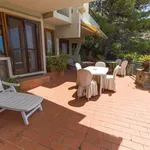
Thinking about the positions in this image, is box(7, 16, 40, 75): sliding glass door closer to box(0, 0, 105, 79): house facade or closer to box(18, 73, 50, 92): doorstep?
box(0, 0, 105, 79): house facade

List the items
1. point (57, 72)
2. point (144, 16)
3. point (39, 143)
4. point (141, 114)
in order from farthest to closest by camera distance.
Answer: point (144, 16), point (57, 72), point (141, 114), point (39, 143)

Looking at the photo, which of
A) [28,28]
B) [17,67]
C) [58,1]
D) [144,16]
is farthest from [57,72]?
[144,16]

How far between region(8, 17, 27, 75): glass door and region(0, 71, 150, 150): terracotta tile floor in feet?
6.99

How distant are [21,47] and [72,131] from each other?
3.83 meters

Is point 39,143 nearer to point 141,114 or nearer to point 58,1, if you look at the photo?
point 141,114

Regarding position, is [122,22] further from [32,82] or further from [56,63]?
[32,82]

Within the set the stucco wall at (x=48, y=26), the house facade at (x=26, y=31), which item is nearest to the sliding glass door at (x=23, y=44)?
the house facade at (x=26, y=31)

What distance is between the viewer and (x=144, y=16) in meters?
10.4

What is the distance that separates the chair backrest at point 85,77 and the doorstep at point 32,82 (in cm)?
201

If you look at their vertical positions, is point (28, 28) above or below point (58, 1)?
below

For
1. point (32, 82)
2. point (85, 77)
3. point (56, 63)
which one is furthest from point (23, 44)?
point (85, 77)

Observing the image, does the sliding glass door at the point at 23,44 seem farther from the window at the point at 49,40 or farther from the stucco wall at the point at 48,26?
the window at the point at 49,40

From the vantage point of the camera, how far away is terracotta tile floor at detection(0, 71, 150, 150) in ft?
5.98

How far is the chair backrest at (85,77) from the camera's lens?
3.29m
